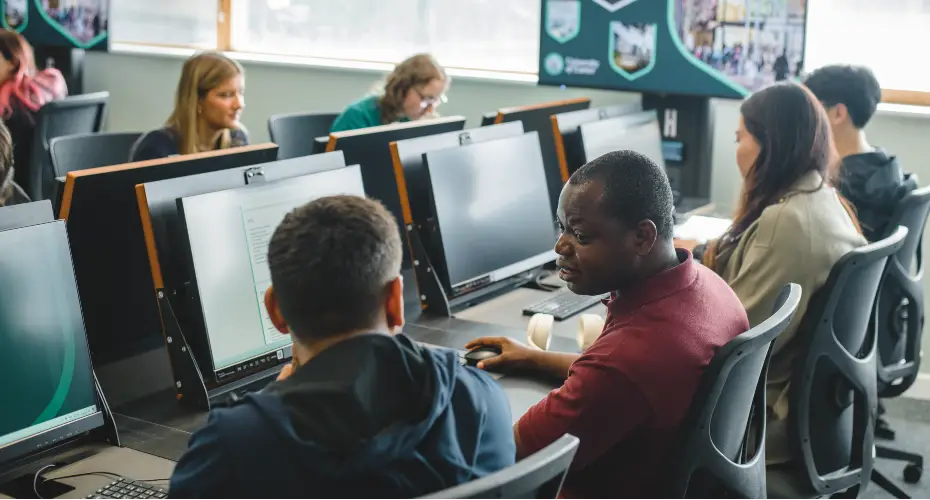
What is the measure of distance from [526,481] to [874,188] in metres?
2.27

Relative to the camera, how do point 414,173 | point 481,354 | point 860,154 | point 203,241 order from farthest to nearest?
point 860,154, point 414,173, point 481,354, point 203,241

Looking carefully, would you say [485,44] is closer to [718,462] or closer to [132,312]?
[132,312]

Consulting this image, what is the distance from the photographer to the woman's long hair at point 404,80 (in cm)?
409

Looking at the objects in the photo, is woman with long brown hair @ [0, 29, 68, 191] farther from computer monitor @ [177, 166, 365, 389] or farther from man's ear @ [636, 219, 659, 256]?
man's ear @ [636, 219, 659, 256]

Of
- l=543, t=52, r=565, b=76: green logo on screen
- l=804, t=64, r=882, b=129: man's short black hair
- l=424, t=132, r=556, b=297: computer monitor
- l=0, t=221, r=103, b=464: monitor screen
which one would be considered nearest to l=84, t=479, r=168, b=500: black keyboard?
l=0, t=221, r=103, b=464: monitor screen

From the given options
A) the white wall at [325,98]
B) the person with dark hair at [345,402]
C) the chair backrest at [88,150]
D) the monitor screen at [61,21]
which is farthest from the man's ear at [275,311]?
the monitor screen at [61,21]

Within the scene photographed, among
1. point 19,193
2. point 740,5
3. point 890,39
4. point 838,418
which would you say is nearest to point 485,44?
point 740,5

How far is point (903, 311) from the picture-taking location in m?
3.02

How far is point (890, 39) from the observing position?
13.0 feet

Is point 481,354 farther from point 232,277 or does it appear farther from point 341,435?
point 341,435

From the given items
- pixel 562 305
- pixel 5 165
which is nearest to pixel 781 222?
pixel 562 305

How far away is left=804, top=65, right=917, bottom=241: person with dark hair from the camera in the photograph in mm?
3062

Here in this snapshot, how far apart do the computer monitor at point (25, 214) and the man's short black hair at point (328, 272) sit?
53cm

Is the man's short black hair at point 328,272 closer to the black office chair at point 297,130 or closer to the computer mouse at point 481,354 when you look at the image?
the computer mouse at point 481,354
